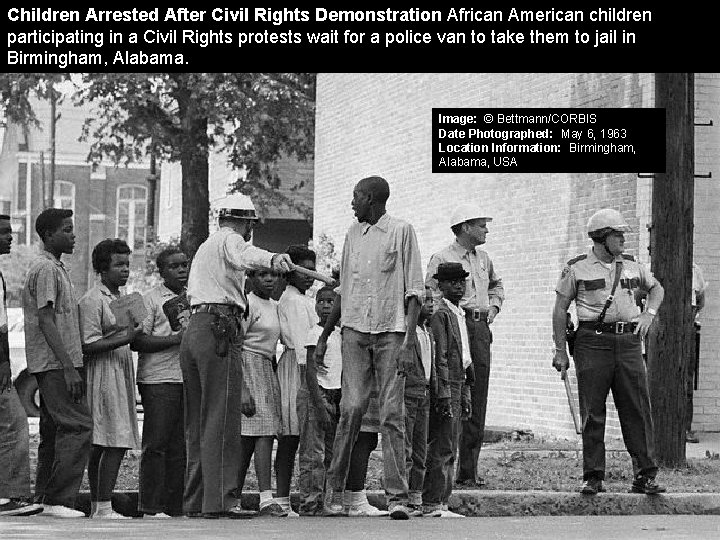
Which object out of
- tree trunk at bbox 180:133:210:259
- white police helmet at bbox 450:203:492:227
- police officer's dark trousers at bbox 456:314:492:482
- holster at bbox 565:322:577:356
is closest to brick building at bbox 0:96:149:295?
tree trunk at bbox 180:133:210:259

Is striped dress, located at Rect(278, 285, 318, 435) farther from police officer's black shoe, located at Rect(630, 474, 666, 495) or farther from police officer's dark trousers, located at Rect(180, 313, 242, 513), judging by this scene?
police officer's black shoe, located at Rect(630, 474, 666, 495)

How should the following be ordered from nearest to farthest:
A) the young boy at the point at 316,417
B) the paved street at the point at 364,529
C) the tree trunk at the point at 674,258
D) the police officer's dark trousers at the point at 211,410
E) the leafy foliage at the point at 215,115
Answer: the paved street at the point at 364,529, the police officer's dark trousers at the point at 211,410, the young boy at the point at 316,417, the tree trunk at the point at 674,258, the leafy foliage at the point at 215,115

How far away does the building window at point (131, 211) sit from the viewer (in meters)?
66.2

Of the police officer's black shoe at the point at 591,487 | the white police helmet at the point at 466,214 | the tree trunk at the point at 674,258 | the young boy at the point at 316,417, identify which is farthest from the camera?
the tree trunk at the point at 674,258

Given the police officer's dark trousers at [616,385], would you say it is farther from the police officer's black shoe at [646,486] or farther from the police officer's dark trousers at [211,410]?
the police officer's dark trousers at [211,410]

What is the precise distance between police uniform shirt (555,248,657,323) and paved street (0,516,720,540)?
170 cm

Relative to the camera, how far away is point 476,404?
37.4ft

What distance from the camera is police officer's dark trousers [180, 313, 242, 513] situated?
9414mm

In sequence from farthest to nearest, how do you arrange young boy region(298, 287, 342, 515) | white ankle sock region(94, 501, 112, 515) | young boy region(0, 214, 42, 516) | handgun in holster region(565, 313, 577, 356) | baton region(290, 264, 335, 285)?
handgun in holster region(565, 313, 577, 356), young boy region(298, 287, 342, 515), white ankle sock region(94, 501, 112, 515), young boy region(0, 214, 42, 516), baton region(290, 264, 335, 285)

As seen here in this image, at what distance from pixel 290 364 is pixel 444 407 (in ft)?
3.63

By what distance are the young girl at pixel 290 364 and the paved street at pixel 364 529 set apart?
542 millimetres

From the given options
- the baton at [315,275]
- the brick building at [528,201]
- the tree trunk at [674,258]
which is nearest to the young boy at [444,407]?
the baton at [315,275]
